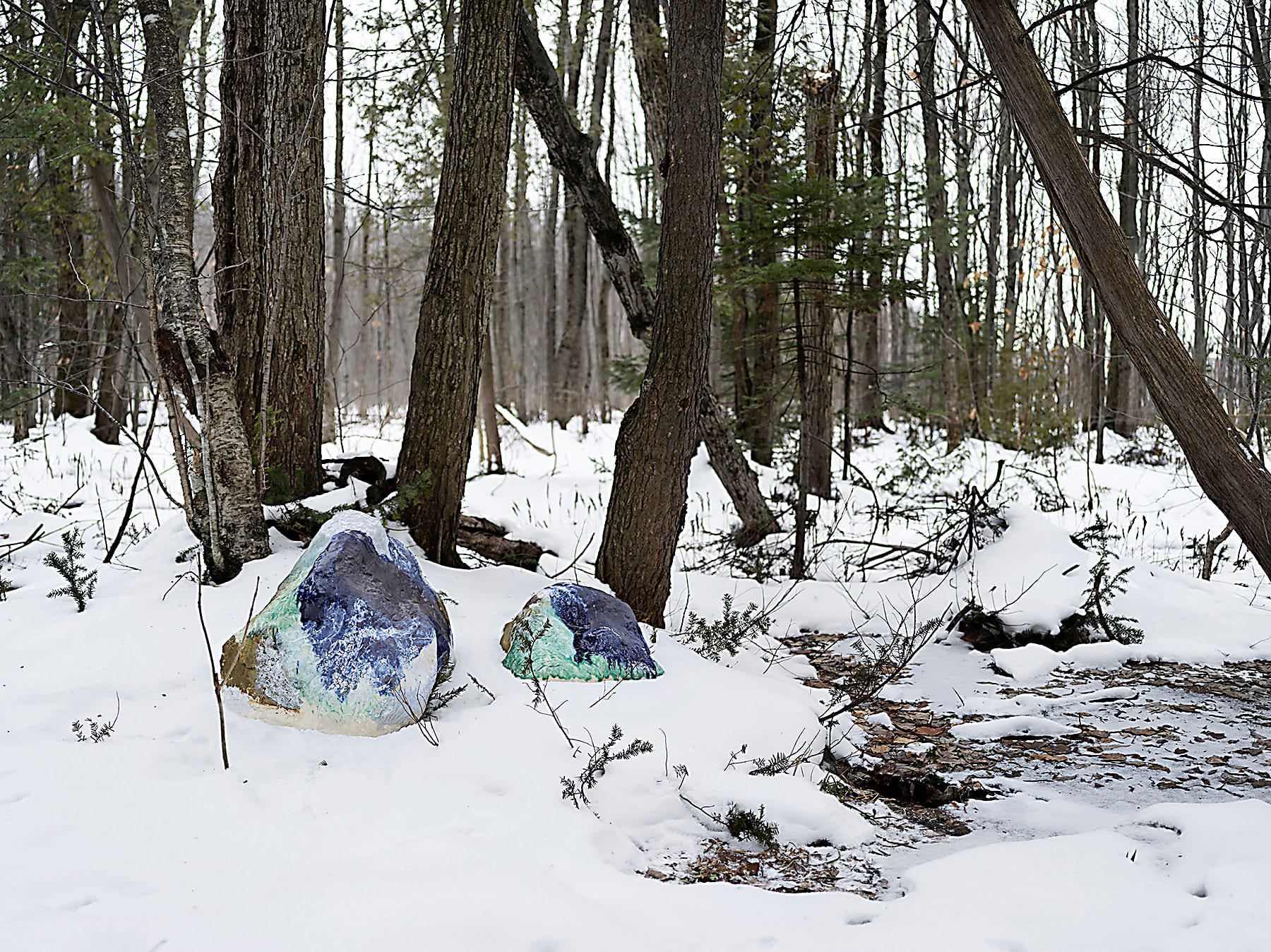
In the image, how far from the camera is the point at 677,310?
433 centimetres

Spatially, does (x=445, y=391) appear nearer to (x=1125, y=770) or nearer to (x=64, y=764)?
(x=64, y=764)

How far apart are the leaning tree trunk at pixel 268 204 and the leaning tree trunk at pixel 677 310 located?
6.16ft

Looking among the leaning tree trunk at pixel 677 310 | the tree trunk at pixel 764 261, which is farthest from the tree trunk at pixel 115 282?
the tree trunk at pixel 764 261

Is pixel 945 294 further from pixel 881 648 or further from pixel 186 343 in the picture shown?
pixel 186 343

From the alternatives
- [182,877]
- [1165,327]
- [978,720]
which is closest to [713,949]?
[182,877]

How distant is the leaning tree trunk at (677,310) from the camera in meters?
4.34

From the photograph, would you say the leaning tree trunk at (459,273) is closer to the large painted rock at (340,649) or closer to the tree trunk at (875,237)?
the large painted rock at (340,649)

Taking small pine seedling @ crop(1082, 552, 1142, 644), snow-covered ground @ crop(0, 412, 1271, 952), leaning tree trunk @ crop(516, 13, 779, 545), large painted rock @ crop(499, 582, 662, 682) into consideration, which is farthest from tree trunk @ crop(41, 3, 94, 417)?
small pine seedling @ crop(1082, 552, 1142, 644)

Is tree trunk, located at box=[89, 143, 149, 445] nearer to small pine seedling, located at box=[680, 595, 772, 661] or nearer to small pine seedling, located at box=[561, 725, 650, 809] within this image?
small pine seedling, located at box=[680, 595, 772, 661]

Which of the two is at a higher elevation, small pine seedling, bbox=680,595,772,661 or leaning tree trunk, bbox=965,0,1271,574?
leaning tree trunk, bbox=965,0,1271,574

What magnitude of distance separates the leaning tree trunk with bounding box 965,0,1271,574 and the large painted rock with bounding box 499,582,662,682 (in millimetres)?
2398

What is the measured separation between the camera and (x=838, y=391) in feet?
89.1

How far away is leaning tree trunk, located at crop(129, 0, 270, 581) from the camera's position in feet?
11.3

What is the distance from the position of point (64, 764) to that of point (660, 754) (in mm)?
1830
